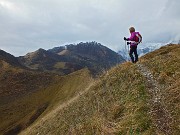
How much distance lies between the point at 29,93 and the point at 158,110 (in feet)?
310

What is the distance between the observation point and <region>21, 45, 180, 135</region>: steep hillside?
11453 mm

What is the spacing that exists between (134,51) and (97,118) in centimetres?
1072

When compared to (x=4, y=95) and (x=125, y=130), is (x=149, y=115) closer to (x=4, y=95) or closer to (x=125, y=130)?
(x=125, y=130)

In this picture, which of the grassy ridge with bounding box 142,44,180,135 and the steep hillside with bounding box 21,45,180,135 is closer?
the grassy ridge with bounding box 142,44,180,135

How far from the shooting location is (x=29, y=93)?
103875 mm

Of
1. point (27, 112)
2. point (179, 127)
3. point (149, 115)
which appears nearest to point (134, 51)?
point (149, 115)

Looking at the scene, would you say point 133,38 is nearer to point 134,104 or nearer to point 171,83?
point 171,83

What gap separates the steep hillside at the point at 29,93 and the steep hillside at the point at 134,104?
84.7 ft

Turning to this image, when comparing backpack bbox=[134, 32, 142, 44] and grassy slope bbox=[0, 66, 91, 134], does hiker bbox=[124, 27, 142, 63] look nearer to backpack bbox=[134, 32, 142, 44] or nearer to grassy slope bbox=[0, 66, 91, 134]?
backpack bbox=[134, 32, 142, 44]

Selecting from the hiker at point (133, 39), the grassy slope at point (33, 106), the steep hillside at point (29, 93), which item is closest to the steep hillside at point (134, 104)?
the hiker at point (133, 39)

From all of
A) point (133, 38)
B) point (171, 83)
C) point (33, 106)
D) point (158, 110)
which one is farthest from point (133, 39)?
point (33, 106)

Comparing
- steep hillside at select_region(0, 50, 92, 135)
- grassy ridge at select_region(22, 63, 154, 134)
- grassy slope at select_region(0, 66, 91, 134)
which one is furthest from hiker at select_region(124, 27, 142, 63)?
grassy slope at select_region(0, 66, 91, 134)

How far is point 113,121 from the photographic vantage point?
13.6 m

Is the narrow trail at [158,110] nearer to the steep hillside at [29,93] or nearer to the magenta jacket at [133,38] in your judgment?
the magenta jacket at [133,38]
